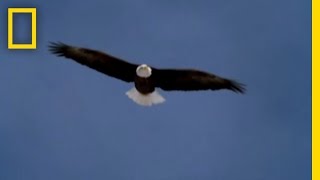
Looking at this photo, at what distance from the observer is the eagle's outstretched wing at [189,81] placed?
142 centimetres

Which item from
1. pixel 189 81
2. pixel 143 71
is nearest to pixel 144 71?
pixel 143 71

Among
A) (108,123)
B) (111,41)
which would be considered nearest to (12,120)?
(108,123)

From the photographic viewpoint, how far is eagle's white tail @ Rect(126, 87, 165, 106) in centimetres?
143

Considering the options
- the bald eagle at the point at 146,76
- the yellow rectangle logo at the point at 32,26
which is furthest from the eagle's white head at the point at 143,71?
the yellow rectangle logo at the point at 32,26

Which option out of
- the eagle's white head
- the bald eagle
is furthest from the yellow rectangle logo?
the eagle's white head

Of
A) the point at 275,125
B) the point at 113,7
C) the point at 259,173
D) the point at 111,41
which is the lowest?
the point at 259,173

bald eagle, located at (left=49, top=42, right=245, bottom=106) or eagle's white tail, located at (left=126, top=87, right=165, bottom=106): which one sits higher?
bald eagle, located at (left=49, top=42, right=245, bottom=106)

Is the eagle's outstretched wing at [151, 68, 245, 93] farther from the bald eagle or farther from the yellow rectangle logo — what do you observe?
the yellow rectangle logo

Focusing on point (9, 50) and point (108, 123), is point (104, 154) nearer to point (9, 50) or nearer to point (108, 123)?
point (108, 123)

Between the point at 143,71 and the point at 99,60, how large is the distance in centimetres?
15

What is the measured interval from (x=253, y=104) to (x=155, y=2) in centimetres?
47

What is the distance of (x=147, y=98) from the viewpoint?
1.43 meters

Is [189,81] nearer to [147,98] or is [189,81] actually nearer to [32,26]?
[147,98]

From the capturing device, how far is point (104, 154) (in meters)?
1.44
